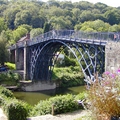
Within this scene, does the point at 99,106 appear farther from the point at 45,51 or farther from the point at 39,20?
the point at 39,20

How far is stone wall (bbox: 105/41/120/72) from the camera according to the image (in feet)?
60.1

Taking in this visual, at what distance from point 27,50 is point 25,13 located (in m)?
57.2

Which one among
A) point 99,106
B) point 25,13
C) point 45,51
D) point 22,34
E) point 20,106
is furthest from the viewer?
point 25,13

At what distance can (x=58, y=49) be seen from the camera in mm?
39438

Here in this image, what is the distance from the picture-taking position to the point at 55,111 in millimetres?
16141

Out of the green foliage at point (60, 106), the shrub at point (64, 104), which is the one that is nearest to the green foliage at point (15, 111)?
the green foliage at point (60, 106)

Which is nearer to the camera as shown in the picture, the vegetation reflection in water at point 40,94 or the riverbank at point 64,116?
the riverbank at point 64,116

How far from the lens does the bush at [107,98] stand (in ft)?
25.8

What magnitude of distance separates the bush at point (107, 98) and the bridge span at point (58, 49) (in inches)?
424

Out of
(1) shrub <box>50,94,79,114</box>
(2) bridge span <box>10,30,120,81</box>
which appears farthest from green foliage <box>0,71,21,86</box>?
(1) shrub <box>50,94,79,114</box>

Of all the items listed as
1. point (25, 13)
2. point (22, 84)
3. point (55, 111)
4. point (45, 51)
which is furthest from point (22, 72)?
point (25, 13)

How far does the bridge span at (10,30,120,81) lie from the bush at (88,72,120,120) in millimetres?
10769

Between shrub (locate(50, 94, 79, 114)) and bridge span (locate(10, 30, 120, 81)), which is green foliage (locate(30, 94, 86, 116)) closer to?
shrub (locate(50, 94, 79, 114))

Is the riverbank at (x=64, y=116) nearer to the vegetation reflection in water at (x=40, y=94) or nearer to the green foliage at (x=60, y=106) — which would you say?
the green foliage at (x=60, y=106)
